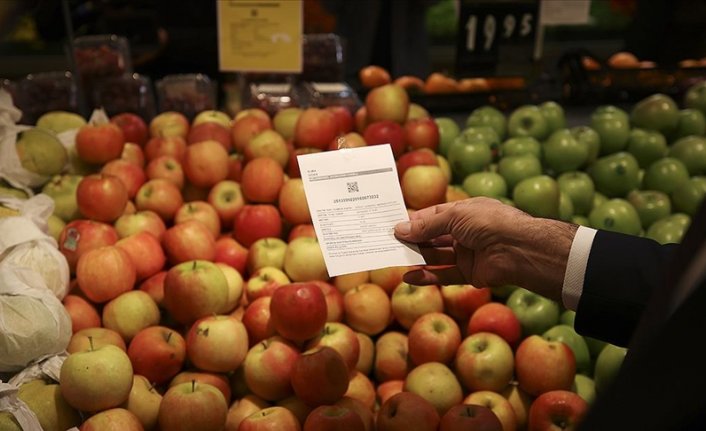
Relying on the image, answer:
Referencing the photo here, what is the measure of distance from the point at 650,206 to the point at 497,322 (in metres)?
0.97

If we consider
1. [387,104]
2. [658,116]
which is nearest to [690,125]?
[658,116]

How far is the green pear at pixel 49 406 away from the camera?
4.75ft

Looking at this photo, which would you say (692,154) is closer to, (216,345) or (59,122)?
(216,345)

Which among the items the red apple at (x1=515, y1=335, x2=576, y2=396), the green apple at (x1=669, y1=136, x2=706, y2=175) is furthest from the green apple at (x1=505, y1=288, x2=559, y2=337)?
the green apple at (x1=669, y1=136, x2=706, y2=175)

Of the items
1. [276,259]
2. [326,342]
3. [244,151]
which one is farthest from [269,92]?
[326,342]

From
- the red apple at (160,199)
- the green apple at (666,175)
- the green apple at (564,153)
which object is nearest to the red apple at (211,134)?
the red apple at (160,199)

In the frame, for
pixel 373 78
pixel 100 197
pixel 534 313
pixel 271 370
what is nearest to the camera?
pixel 271 370

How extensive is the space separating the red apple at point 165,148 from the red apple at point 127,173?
6.2 inches

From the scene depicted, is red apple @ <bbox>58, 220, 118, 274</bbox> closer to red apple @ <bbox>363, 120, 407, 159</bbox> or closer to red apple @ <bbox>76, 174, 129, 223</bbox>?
red apple @ <bbox>76, 174, 129, 223</bbox>

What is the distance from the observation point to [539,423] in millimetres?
1558

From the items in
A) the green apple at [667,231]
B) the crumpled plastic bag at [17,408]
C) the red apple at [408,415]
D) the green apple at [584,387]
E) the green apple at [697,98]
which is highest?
the green apple at [697,98]

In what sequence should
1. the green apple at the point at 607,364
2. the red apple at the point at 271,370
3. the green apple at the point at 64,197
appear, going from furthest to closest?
the green apple at the point at 64,197
the green apple at the point at 607,364
the red apple at the point at 271,370

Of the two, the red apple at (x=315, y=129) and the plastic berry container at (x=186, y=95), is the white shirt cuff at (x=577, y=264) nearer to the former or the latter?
the red apple at (x=315, y=129)

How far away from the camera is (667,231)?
7.24 feet
